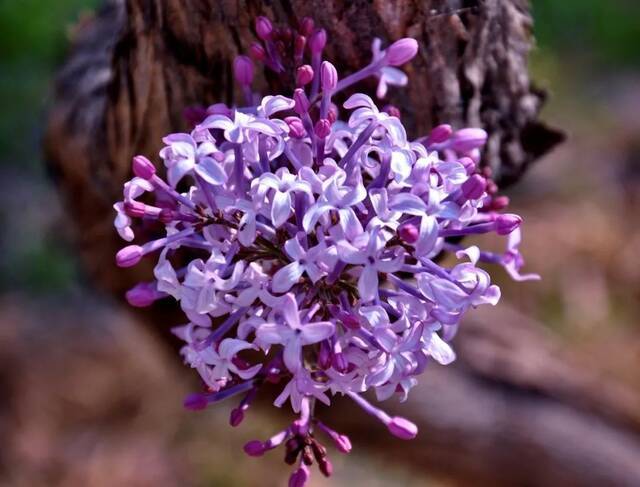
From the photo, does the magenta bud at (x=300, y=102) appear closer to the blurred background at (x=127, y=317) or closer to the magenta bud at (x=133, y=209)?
the magenta bud at (x=133, y=209)

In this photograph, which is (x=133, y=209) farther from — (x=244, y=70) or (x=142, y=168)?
(x=244, y=70)

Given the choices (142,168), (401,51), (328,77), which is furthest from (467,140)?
(142,168)

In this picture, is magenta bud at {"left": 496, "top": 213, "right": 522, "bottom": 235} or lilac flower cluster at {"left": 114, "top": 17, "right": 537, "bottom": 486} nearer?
lilac flower cluster at {"left": 114, "top": 17, "right": 537, "bottom": 486}

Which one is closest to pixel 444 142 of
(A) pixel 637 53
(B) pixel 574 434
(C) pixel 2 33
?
(B) pixel 574 434

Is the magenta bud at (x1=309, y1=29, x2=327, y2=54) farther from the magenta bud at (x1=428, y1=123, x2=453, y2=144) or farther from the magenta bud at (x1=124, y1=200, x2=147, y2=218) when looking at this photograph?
the magenta bud at (x1=124, y1=200, x2=147, y2=218)

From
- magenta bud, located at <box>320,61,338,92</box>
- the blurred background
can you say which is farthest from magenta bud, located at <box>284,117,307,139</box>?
the blurred background

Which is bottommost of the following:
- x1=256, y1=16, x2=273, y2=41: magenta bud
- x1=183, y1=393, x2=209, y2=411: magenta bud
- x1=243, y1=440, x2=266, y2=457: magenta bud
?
x1=243, y1=440, x2=266, y2=457: magenta bud
